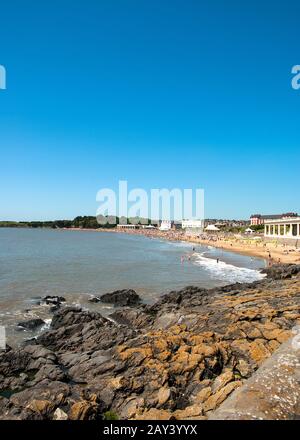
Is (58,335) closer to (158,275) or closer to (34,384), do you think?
(34,384)

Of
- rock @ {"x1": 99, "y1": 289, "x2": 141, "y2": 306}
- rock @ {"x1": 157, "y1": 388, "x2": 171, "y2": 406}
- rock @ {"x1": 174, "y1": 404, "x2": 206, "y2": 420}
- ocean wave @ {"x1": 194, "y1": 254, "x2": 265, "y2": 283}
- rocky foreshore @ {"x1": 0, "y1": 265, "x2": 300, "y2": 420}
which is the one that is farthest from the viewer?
ocean wave @ {"x1": 194, "y1": 254, "x2": 265, "y2": 283}

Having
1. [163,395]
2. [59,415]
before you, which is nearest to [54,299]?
[59,415]

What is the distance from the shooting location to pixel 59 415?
9.73 m

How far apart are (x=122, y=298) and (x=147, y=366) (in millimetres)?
17836

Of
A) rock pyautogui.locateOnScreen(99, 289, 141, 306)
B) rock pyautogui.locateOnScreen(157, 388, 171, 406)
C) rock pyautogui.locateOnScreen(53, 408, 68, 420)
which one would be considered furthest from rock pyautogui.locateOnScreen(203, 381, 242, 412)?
rock pyautogui.locateOnScreen(99, 289, 141, 306)

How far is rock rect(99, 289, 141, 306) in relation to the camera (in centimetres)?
2913

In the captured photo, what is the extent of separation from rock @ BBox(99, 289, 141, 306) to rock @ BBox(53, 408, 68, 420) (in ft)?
62.0

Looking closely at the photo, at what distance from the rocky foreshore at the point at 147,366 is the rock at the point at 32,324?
3108mm

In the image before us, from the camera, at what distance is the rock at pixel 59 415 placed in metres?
9.65

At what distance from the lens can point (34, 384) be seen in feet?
41.3

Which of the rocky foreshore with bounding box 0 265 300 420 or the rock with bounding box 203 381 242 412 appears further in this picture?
the rocky foreshore with bounding box 0 265 300 420

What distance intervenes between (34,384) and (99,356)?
8.65 ft

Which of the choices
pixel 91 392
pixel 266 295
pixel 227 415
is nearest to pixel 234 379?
pixel 91 392

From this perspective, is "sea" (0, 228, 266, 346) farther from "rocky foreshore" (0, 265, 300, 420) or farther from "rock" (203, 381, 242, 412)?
"rock" (203, 381, 242, 412)
